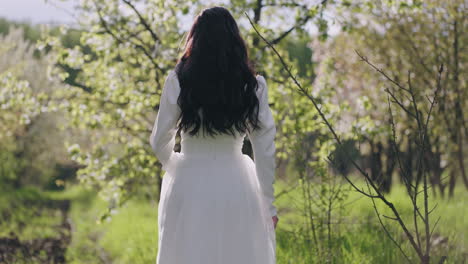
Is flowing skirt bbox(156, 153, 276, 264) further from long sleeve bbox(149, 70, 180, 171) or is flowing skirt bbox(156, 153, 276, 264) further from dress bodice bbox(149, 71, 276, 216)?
long sleeve bbox(149, 70, 180, 171)

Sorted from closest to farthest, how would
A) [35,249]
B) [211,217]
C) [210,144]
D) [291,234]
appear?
[211,217] < [210,144] < [291,234] < [35,249]

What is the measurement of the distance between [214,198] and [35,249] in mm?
4867

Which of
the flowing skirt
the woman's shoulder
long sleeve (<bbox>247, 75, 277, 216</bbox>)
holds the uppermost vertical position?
the woman's shoulder

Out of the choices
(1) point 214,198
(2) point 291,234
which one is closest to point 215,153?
(1) point 214,198

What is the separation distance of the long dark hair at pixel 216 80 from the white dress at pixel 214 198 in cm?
6

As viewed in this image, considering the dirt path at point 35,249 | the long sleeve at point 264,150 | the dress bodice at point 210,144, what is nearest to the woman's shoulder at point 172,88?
the dress bodice at point 210,144

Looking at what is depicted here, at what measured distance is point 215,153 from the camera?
3.20m

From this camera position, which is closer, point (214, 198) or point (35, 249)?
point (214, 198)

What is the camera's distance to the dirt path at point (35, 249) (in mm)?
5992

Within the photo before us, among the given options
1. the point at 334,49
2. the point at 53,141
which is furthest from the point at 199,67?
the point at 53,141

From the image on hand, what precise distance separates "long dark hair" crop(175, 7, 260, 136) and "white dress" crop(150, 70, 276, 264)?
0.20ft

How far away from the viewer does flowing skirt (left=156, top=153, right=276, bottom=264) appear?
310cm

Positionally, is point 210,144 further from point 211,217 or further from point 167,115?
point 211,217

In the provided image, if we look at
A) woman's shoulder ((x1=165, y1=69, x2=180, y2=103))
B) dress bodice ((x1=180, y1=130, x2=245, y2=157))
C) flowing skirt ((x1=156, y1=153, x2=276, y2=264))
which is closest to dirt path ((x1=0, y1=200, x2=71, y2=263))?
flowing skirt ((x1=156, y1=153, x2=276, y2=264))
